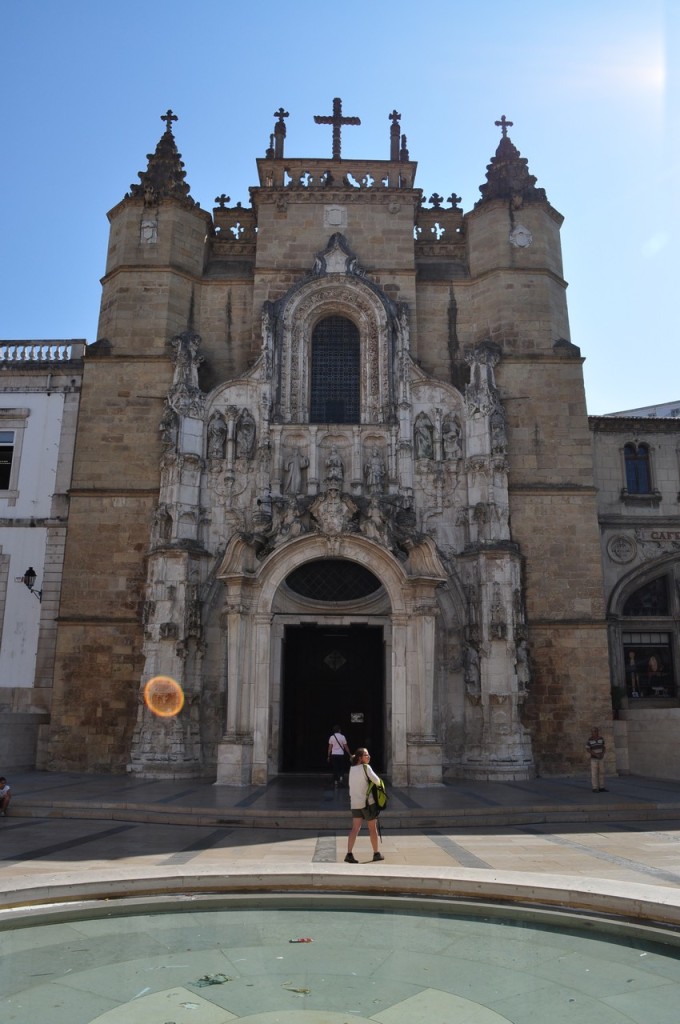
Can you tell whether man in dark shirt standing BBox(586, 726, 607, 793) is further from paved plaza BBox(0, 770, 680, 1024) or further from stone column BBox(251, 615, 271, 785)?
stone column BBox(251, 615, 271, 785)

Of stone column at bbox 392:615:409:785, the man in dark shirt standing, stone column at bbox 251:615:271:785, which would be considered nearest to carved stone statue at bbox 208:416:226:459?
stone column at bbox 251:615:271:785

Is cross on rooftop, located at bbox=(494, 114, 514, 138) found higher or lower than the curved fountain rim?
higher

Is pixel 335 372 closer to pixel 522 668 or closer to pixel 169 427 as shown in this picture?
pixel 169 427

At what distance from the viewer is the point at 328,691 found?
812 inches

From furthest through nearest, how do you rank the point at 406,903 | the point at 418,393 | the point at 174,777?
the point at 418,393 → the point at 174,777 → the point at 406,903

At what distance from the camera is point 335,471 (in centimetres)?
2044

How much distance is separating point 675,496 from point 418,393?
8.85 metres

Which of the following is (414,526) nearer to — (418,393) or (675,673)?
(418,393)

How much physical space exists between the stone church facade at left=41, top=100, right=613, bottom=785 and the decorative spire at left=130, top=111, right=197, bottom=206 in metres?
0.09

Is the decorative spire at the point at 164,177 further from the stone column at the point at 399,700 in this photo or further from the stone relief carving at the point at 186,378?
the stone column at the point at 399,700

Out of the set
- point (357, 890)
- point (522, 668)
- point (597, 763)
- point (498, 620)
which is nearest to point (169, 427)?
point (498, 620)

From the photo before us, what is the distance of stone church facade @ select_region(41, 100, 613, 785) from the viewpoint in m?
18.9

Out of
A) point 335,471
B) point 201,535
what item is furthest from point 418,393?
point 201,535

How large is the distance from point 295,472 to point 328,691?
19.4ft
